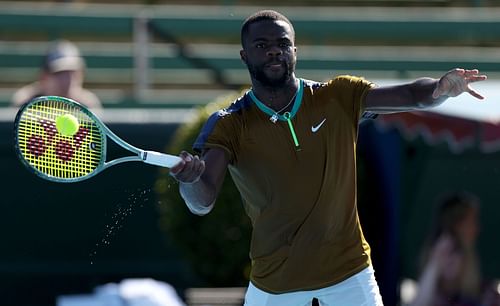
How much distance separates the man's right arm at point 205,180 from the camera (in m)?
4.18

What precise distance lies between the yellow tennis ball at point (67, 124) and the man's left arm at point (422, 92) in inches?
48.7

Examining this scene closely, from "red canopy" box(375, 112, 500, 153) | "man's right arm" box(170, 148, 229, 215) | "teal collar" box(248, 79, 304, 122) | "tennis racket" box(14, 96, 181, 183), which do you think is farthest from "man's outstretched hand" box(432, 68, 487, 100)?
"red canopy" box(375, 112, 500, 153)

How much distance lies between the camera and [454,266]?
7512 millimetres

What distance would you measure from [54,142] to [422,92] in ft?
5.29

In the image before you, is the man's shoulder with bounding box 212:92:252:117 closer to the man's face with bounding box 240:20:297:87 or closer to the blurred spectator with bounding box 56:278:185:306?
the man's face with bounding box 240:20:297:87

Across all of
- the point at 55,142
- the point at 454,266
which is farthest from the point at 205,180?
the point at 454,266

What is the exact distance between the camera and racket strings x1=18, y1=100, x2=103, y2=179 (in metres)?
4.82

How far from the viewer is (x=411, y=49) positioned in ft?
36.8

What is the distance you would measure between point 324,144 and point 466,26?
6601 mm

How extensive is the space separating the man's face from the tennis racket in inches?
30.8

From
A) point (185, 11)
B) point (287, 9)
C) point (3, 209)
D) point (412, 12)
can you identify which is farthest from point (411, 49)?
point (3, 209)

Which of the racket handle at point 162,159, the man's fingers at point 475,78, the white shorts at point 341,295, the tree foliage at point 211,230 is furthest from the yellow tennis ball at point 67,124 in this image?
the tree foliage at point 211,230

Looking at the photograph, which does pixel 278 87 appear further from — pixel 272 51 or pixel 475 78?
pixel 475 78

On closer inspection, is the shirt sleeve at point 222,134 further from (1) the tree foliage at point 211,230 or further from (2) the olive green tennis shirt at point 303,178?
(1) the tree foliage at point 211,230
